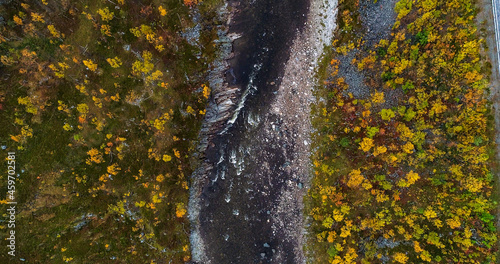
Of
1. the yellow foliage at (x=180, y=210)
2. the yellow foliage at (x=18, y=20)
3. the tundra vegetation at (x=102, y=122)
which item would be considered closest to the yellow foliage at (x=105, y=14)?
the tundra vegetation at (x=102, y=122)

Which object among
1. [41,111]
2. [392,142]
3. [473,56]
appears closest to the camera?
[473,56]

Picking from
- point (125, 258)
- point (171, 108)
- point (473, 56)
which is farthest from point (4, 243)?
point (473, 56)

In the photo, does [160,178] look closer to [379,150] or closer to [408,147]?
[379,150]

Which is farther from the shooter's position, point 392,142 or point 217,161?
point 217,161

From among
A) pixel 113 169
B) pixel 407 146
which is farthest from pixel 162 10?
pixel 407 146

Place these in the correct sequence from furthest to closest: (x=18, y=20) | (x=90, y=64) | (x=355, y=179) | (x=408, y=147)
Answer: (x=90, y=64) → (x=18, y=20) → (x=355, y=179) → (x=408, y=147)

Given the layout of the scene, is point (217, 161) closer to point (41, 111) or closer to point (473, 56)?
point (41, 111)

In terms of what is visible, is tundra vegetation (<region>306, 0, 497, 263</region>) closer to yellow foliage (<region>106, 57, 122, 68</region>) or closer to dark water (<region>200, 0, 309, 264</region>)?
dark water (<region>200, 0, 309, 264</region>)
